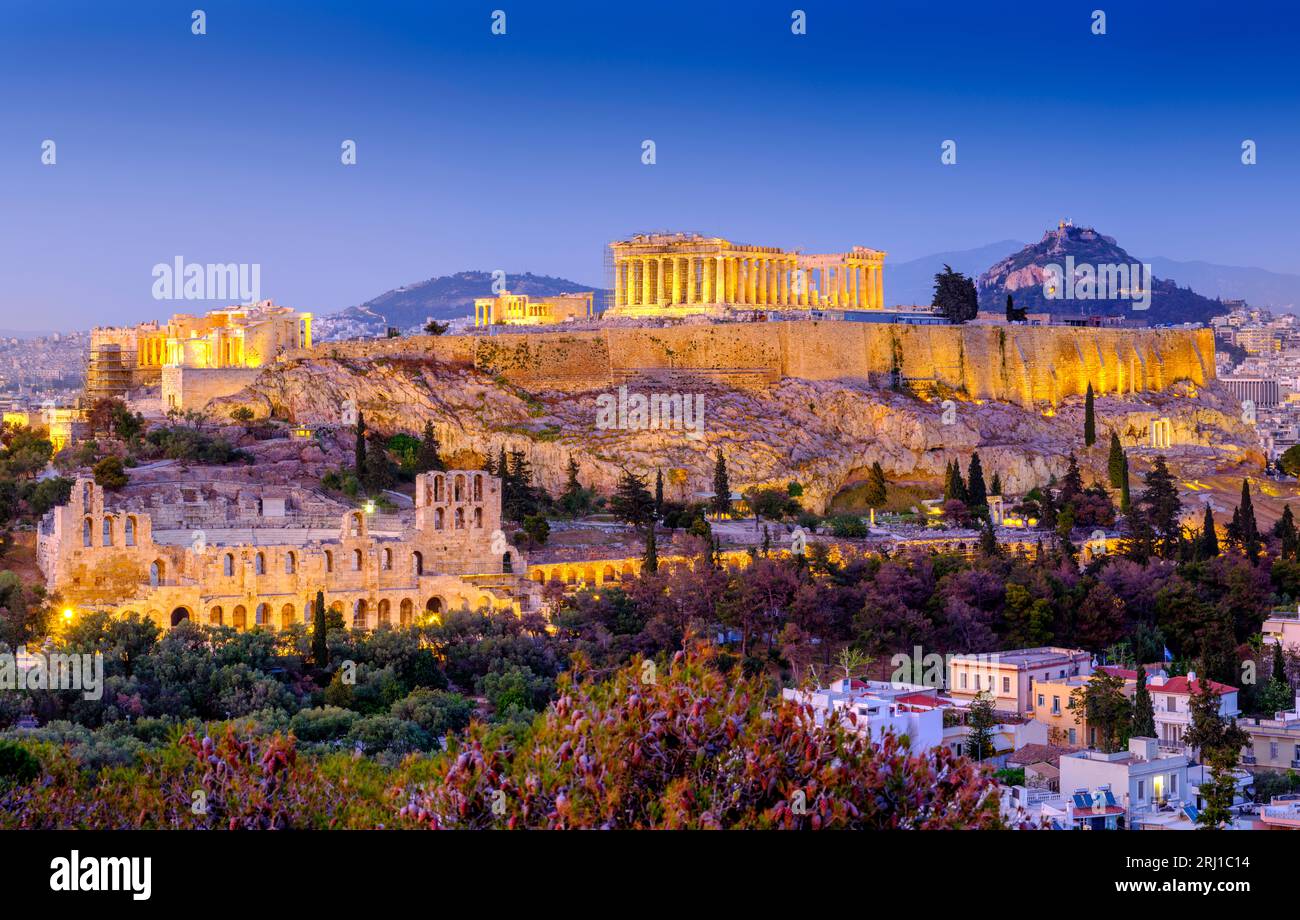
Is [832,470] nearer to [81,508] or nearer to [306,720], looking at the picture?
[81,508]

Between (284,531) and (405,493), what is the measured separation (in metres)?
6.58

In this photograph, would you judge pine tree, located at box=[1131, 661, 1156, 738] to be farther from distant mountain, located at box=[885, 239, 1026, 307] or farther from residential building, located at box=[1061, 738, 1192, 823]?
distant mountain, located at box=[885, 239, 1026, 307]

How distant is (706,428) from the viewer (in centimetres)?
4862

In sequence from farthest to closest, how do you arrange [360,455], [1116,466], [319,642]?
[1116,466]
[360,455]
[319,642]

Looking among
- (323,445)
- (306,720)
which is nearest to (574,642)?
(306,720)

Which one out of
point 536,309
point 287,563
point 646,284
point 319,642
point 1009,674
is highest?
point 646,284

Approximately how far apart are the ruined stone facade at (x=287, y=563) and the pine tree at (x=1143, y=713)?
9.77 metres

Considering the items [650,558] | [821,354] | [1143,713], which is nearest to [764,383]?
[821,354]

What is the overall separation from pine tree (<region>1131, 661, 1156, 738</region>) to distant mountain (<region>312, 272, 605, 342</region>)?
246ft

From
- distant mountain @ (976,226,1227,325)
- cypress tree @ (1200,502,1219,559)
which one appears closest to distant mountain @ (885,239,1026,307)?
distant mountain @ (976,226,1227,325)

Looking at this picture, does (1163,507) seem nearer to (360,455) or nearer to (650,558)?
(650,558)

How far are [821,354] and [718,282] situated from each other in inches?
248

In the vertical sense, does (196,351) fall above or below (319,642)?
above

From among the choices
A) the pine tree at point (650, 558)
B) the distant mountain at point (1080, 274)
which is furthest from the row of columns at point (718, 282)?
the distant mountain at point (1080, 274)
